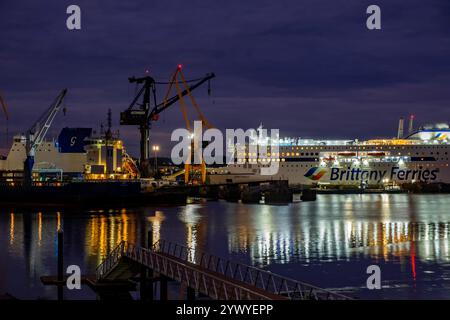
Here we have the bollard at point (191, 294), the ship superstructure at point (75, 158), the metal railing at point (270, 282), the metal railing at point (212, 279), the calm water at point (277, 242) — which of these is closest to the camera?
the metal railing at point (212, 279)

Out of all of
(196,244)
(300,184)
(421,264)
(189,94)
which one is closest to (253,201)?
(189,94)

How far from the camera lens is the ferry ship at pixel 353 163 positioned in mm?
93681

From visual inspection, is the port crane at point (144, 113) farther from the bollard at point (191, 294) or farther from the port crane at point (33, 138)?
the bollard at point (191, 294)

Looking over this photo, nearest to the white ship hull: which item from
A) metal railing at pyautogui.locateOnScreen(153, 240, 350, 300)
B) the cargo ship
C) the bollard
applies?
the cargo ship

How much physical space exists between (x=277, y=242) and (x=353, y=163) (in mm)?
64815

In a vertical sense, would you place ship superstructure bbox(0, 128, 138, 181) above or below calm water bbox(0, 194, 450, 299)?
above

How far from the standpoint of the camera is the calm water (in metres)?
22.9

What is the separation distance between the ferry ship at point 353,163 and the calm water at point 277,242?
36.6 meters

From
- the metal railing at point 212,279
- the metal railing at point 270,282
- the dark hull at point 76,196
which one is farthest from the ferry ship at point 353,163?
the metal railing at point 212,279

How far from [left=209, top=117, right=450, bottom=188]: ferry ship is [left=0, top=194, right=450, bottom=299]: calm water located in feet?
120

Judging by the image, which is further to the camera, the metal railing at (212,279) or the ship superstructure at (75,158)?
the ship superstructure at (75,158)

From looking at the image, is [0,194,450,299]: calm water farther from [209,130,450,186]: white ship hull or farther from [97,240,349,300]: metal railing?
[209,130,450,186]: white ship hull

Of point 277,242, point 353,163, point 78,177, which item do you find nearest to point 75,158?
point 78,177
